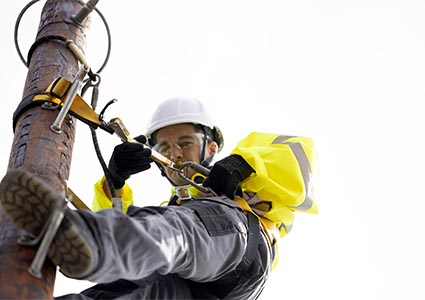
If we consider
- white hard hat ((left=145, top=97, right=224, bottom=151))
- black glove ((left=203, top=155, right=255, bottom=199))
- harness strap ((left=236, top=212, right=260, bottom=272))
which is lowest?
harness strap ((left=236, top=212, right=260, bottom=272))

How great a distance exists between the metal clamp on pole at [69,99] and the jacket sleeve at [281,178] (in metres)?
1.24

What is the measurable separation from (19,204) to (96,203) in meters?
2.40

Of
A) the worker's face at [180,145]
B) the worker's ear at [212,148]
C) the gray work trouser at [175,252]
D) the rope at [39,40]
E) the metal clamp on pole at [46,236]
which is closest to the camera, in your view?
the metal clamp on pole at [46,236]

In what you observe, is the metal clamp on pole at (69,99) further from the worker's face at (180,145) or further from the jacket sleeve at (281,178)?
the worker's face at (180,145)

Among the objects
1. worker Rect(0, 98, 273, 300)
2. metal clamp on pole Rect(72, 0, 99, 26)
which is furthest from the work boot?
metal clamp on pole Rect(72, 0, 99, 26)

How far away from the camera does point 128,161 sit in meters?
3.88

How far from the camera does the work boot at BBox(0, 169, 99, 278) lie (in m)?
2.26

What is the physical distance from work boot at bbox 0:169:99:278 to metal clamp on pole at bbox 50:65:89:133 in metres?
0.70

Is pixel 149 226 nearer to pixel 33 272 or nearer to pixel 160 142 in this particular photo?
pixel 33 272

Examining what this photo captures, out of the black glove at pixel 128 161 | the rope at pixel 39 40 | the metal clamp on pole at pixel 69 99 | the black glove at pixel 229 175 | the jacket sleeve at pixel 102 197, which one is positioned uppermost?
the rope at pixel 39 40

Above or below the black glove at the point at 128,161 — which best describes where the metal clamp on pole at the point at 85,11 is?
above

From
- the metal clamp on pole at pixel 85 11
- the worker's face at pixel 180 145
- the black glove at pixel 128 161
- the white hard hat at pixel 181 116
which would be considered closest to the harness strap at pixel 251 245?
the black glove at pixel 128 161

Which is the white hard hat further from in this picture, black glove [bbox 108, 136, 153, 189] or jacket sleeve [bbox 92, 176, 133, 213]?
black glove [bbox 108, 136, 153, 189]

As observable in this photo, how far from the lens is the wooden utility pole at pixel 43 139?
2346mm
